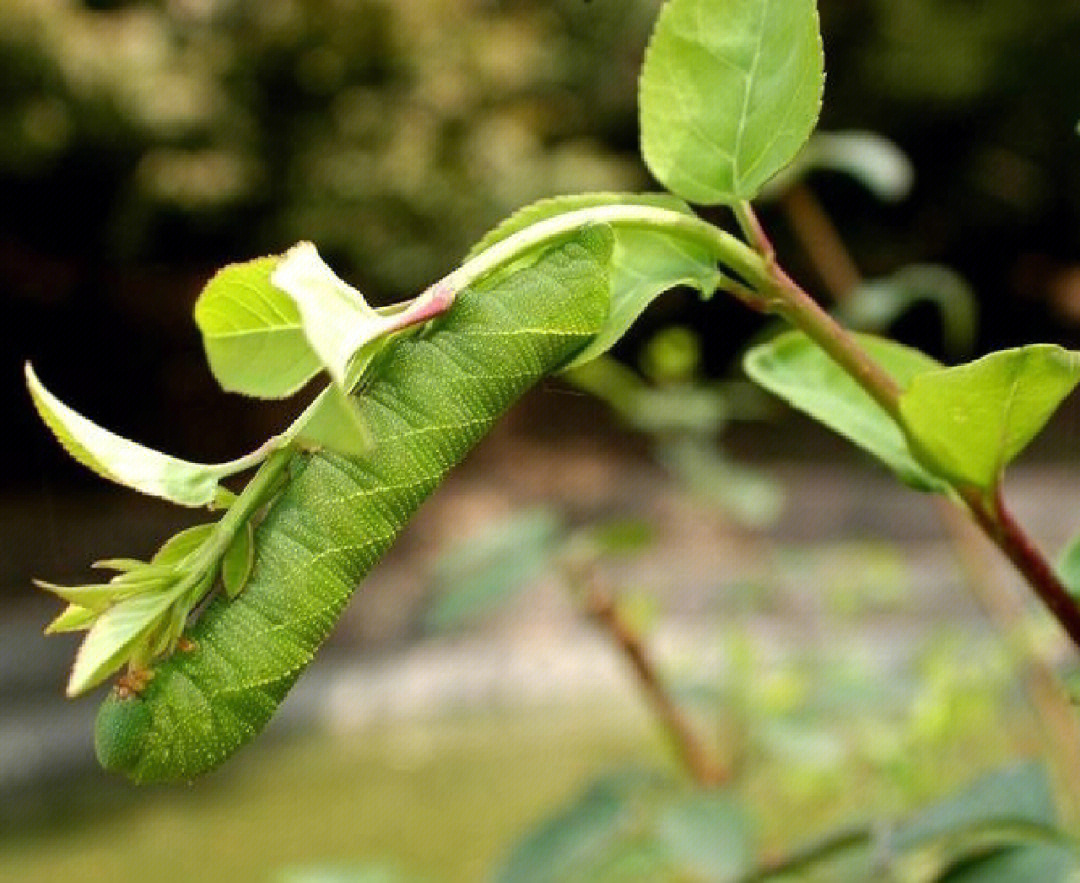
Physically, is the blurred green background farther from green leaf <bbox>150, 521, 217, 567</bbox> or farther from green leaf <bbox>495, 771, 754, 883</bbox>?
green leaf <bbox>150, 521, 217, 567</bbox>

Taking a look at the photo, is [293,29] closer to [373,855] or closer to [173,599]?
[373,855]

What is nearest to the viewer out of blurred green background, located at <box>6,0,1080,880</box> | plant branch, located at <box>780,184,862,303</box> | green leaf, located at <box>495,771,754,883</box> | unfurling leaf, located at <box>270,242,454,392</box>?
unfurling leaf, located at <box>270,242,454,392</box>

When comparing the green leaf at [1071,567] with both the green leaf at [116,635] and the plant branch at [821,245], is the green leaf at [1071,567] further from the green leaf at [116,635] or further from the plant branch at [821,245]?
the plant branch at [821,245]

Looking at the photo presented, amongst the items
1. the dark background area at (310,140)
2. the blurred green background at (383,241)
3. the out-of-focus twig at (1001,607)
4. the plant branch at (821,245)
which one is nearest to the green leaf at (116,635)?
the out-of-focus twig at (1001,607)

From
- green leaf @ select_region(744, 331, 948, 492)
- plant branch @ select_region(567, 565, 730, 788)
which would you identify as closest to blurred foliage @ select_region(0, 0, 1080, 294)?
plant branch @ select_region(567, 565, 730, 788)

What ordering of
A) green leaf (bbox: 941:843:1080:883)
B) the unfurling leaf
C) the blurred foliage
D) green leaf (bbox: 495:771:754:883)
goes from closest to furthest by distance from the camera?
the unfurling leaf → green leaf (bbox: 941:843:1080:883) → green leaf (bbox: 495:771:754:883) → the blurred foliage

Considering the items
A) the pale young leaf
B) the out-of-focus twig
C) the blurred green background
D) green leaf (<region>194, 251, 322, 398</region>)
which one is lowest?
the blurred green background

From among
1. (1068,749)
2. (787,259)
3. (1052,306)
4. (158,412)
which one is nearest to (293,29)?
(158,412)

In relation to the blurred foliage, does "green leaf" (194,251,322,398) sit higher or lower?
higher
